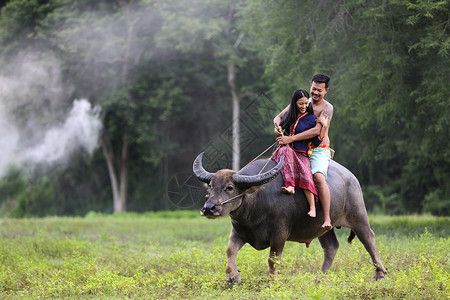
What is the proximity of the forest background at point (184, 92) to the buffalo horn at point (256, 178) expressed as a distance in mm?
6078

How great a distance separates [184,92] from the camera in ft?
89.5

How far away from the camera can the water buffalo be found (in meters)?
6.33

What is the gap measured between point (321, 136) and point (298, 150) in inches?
13.6

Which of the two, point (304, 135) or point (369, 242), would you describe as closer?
point (304, 135)

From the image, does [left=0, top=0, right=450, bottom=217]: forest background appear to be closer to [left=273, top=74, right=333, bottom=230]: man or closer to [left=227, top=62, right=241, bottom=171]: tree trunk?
[left=227, top=62, right=241, bottom=171]: tree trunk

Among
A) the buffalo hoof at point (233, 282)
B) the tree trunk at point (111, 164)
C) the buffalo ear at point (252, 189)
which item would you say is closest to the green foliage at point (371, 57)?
the buffalo ear at point (252, 189)

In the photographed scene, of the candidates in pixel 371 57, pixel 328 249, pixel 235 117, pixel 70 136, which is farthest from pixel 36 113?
pixel 328 249


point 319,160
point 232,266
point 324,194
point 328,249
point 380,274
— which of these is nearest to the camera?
point 232,266

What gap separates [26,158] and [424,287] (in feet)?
64.6

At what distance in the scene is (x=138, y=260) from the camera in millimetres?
8867

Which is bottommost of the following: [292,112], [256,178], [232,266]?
[232,266]

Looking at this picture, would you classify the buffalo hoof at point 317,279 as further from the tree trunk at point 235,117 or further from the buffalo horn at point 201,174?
the tree trunk at point 235,117

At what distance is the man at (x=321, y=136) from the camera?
22.2 feet

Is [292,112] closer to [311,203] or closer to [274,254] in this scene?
[311,203]
